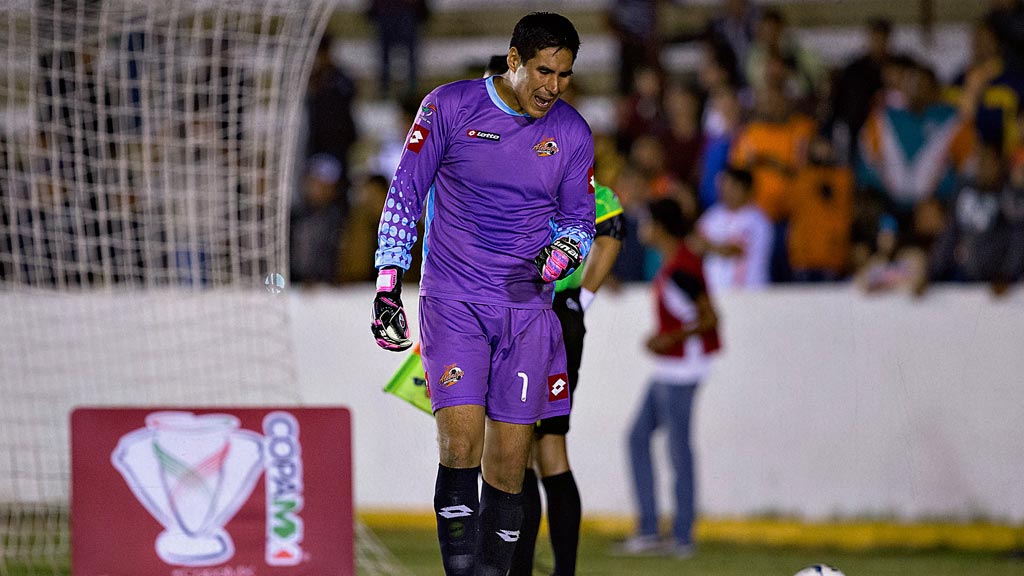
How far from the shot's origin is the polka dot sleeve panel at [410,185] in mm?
5137

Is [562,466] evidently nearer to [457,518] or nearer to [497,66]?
[457,518]

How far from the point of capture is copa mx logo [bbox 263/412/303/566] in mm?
6797

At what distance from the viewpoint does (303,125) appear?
13.2 meters

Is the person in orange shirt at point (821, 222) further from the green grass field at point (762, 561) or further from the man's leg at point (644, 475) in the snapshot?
the green grass field at point (762, 561)

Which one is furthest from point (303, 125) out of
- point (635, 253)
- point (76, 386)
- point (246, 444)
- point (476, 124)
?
point (476, 124)

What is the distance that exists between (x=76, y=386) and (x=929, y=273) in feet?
19.5

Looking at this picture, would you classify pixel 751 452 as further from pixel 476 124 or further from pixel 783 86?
pixel 476 124

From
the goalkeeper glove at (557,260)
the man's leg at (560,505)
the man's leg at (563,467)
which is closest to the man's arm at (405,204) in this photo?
the goalkeeper glove at (557,260)

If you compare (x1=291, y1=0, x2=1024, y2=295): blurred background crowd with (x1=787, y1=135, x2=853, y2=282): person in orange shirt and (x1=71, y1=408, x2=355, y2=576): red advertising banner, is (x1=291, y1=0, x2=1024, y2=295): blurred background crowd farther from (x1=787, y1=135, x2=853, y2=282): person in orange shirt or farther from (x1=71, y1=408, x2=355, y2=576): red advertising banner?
(x1=71, y1=408, x2=355, y2=576): red advertising banner

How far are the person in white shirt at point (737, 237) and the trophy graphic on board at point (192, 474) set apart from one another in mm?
4390

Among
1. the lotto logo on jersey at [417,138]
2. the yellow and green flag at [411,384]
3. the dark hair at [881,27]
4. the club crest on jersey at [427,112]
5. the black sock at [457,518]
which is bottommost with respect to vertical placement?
the black sock at [457,518]

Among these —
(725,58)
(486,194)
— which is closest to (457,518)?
(486,194)

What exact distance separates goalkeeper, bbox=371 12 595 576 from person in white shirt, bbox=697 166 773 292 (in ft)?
16.0

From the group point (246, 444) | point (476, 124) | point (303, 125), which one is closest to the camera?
point (476, 124)
